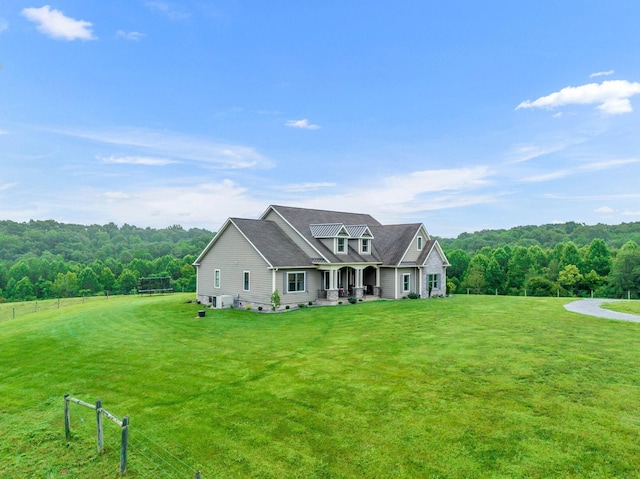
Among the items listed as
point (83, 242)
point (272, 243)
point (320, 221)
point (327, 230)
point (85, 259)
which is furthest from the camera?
point (83, 242)

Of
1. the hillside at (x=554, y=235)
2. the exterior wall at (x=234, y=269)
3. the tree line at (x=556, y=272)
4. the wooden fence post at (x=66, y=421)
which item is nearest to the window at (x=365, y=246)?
the exterior wall at (x=234, y=269)

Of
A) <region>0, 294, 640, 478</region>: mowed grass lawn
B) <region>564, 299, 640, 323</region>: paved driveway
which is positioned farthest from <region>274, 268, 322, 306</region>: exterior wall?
<region>564, 299, 640, 323</region>: paved driveway

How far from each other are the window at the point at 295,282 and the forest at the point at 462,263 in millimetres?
17658

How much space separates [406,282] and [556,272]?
4759 centimetres

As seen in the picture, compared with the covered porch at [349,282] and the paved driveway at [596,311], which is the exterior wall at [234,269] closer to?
the covered porch at [349,282]

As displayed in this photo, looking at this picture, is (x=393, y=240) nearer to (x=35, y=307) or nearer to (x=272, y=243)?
(x=272, y=243)

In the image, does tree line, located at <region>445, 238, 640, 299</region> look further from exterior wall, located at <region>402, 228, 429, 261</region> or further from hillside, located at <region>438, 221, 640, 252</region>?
hillside, located at <region>438, 221, 640, 252</region>

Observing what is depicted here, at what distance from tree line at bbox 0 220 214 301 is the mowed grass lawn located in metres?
54.4

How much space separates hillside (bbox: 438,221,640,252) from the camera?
313 ft

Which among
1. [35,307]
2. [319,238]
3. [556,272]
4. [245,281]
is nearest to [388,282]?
[319,238]

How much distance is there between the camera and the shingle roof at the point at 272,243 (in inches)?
1035

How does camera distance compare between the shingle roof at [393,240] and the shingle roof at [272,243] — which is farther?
the shingle roof at [393,240]

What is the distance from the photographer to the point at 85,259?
10631 centimetres

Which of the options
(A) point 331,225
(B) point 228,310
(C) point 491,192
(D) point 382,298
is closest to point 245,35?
(A) point 331,225
